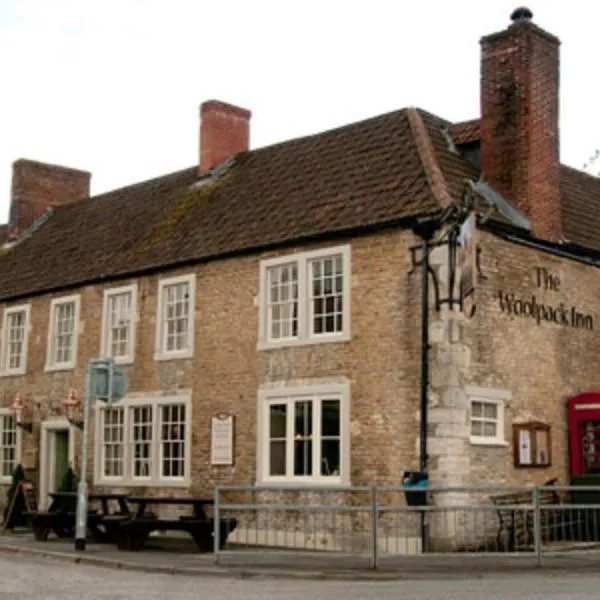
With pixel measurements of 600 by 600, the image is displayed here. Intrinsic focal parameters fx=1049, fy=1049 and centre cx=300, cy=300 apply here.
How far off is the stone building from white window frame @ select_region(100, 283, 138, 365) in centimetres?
5

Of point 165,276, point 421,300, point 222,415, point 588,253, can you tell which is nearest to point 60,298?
point 165,276

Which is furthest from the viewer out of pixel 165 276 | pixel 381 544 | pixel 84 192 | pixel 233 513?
pixel 84 192

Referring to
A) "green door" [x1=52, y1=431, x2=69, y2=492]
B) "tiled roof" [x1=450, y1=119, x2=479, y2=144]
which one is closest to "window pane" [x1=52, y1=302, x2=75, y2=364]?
"green door" [x1=52, y1=431, x2=69, y2=492]

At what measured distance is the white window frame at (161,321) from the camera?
21.9 m

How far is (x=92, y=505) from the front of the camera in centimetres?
2336

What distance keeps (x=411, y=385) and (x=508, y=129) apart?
5.53 m

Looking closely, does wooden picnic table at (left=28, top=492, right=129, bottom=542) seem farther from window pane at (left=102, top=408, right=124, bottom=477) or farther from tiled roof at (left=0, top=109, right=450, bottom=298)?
tiled roof at (left=0, top=109, right=450, bottom=298)

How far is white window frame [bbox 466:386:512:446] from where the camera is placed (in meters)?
18.0

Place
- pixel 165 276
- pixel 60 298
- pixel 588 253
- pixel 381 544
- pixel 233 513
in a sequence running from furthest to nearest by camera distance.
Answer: pixel 60 298 → pixel 165 276 → pixel 588 253 → pixel 233 513 → pixel 381 544

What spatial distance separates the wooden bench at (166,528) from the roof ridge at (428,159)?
260 inches

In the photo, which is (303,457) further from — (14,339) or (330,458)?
(14,339)

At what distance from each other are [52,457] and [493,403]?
455 inches

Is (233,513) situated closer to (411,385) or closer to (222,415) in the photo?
(222,415)

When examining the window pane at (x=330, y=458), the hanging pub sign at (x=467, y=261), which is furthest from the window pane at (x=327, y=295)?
the hanging pub sign at (x=467, y=261)
